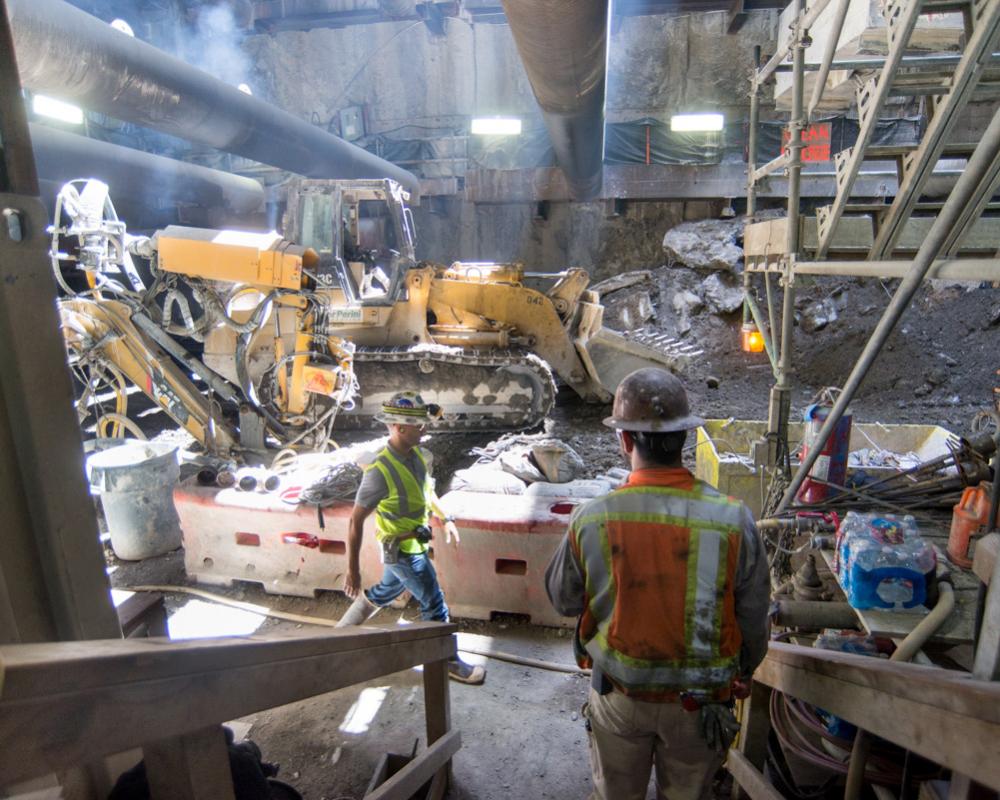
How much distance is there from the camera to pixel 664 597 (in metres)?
1.95

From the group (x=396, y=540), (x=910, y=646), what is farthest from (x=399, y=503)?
(x=910, y=646)

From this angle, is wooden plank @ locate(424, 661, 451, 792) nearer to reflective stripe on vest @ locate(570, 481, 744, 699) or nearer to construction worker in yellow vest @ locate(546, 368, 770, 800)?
construction worker in yellow vest @ locate(546, 368, 770, 800)

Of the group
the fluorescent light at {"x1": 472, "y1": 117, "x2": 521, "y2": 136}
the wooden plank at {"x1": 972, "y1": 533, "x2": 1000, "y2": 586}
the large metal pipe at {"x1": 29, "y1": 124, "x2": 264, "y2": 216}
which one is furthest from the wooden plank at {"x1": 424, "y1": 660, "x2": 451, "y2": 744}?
the fluorescent light at {"x1": 472, "y1": 117, "x2": 521, "y2": 136}

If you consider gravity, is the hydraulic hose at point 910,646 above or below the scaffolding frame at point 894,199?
below

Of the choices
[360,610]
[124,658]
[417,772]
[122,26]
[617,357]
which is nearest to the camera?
[124,658]

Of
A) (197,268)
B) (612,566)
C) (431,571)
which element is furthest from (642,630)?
(197,268)

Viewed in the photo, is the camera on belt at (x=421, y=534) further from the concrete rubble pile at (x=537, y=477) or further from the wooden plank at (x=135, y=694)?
the wooden plank at (x=135, y=694)

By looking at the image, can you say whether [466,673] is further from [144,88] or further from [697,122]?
[697,122]

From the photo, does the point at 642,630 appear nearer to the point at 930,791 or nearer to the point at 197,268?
the point at 930,791

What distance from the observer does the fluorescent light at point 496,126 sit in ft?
49.6

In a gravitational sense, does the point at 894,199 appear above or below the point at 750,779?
above

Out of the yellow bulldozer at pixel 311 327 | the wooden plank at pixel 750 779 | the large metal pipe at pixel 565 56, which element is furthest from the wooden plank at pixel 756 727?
the yellow bulldozer at pixel 311 327

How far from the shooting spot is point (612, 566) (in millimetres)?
2002

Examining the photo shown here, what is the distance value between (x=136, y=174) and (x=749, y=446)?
9.91 m
